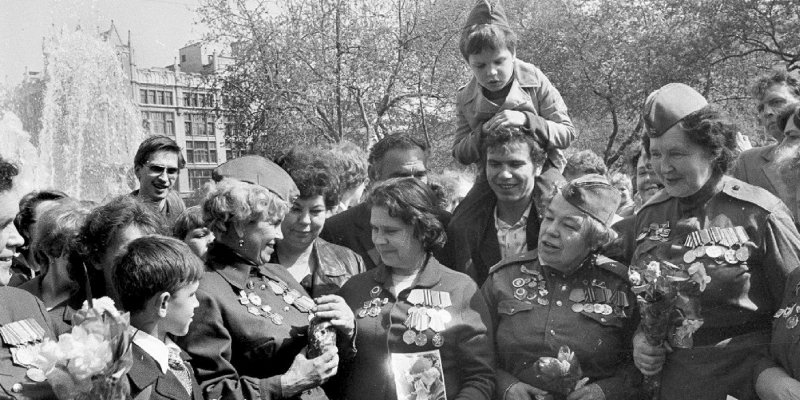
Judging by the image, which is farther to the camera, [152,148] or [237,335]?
[152,148]

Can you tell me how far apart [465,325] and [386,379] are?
0.46 metres

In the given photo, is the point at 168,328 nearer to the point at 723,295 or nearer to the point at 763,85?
the point at 723,295

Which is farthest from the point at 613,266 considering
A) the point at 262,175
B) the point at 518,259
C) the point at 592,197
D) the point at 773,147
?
the point at 773,147

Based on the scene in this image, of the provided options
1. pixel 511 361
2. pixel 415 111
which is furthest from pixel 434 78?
pixel 511 361

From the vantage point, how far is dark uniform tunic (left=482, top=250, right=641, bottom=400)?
3654mm

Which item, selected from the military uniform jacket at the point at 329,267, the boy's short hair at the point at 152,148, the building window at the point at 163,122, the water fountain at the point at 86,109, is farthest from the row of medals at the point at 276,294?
the building window at the point at 163,122

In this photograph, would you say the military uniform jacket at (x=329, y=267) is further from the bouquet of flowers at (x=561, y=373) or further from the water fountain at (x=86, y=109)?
the water fountain at (x=86, y=109)

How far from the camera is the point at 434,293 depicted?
12.5 ft

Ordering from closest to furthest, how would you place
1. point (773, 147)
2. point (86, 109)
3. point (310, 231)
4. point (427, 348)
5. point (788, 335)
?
1. point (788, 335)
2. point (427, 348)
3. point (310, 231)
4. point (773, 147)
5. point (86, 109)

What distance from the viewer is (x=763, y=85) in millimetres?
5848

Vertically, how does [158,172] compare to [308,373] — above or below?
above

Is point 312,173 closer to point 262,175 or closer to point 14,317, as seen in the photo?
point 262,175

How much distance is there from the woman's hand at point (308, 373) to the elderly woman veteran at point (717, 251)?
1410 millimetres

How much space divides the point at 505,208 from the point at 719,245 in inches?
56.5
